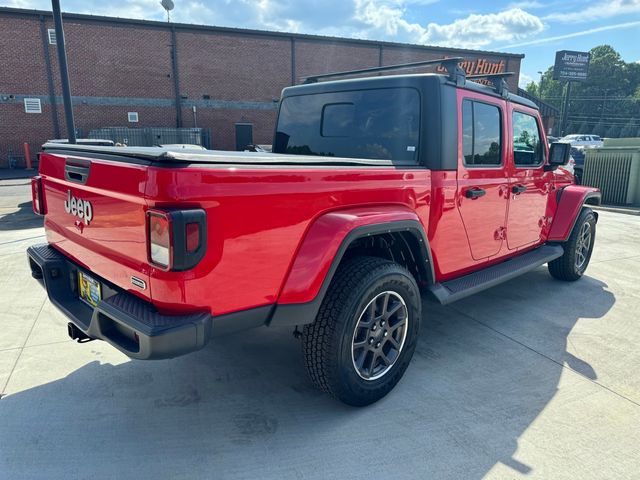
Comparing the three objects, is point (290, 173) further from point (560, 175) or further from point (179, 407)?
point (560, 175)

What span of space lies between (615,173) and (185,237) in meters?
12.6

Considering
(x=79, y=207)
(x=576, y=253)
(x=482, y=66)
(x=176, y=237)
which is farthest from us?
(x=482, y=66)

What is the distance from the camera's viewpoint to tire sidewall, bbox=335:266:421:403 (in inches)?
99.2

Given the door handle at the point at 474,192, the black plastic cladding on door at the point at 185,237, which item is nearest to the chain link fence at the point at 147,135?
the door handle at the point at 474,192

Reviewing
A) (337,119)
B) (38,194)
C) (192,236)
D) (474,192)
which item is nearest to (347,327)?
(192,236)

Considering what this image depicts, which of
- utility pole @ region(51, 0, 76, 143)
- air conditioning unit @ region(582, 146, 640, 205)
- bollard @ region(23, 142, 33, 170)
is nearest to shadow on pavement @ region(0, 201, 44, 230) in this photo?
utility pole @ region(51, 0, 76, 143)

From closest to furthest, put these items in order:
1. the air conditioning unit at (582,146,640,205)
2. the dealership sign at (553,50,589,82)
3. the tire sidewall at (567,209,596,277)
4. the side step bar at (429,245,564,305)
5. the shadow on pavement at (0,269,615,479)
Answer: the shadow on pavement at (0,269,615,479)
the side step bar at (429,245,564,305)
the tire sidewall at (567,209,596,277)
the air conditioning unit at (582,146,640,205)
the dealership sign at (553,50,589,82)

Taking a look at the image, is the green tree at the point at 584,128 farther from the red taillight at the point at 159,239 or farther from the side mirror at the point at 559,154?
the red taillight at the point at 159,239

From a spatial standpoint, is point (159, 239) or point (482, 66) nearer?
point (159, 239)

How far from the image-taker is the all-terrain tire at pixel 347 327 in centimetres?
249

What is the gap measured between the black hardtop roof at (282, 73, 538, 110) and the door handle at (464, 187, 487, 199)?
29.8 inches

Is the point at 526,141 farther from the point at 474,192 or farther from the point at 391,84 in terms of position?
the point at 391,84

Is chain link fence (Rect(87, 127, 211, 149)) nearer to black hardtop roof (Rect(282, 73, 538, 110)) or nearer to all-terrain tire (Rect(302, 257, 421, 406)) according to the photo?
black hardtop roof (Rect(282, 73, 538, 110))

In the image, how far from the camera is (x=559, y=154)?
176 inches
